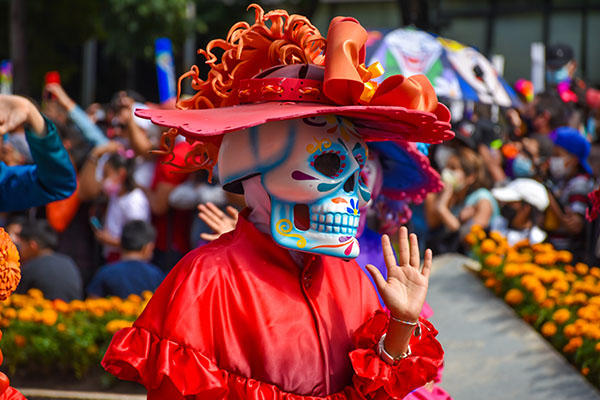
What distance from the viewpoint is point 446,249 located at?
7523mm

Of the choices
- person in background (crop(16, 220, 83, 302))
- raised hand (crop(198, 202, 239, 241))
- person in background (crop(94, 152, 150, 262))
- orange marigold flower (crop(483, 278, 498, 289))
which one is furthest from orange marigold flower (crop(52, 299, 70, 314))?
orange marigold flower (crop(483, 278, 498, 289))

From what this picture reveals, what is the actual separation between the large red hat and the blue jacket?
0.56 metres

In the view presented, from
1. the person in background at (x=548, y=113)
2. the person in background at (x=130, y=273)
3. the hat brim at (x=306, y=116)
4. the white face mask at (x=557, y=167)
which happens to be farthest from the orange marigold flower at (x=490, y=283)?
the hat brim at (x=306, y=116)

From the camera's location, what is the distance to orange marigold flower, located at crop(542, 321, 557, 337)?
537 centimetres

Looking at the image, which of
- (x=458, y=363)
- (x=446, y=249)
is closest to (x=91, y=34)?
(x=446, y=249)

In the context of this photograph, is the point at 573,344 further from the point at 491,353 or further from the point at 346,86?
the point at 346,86

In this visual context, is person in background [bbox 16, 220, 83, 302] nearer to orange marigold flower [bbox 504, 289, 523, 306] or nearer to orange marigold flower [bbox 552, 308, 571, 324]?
orange marigold flower [bbox 504, 289, 523, 306]

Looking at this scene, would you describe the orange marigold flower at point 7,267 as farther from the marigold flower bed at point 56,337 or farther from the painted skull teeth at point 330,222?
the marigold flower bed at point 56,337

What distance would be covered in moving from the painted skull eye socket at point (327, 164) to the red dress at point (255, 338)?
0.27 meters

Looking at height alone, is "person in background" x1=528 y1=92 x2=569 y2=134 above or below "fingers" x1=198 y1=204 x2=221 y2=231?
below

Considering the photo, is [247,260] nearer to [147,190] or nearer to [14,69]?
[147,190]

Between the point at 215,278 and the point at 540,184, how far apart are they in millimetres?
5287

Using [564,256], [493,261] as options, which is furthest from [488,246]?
[564,256]

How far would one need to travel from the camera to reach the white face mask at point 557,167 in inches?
282
